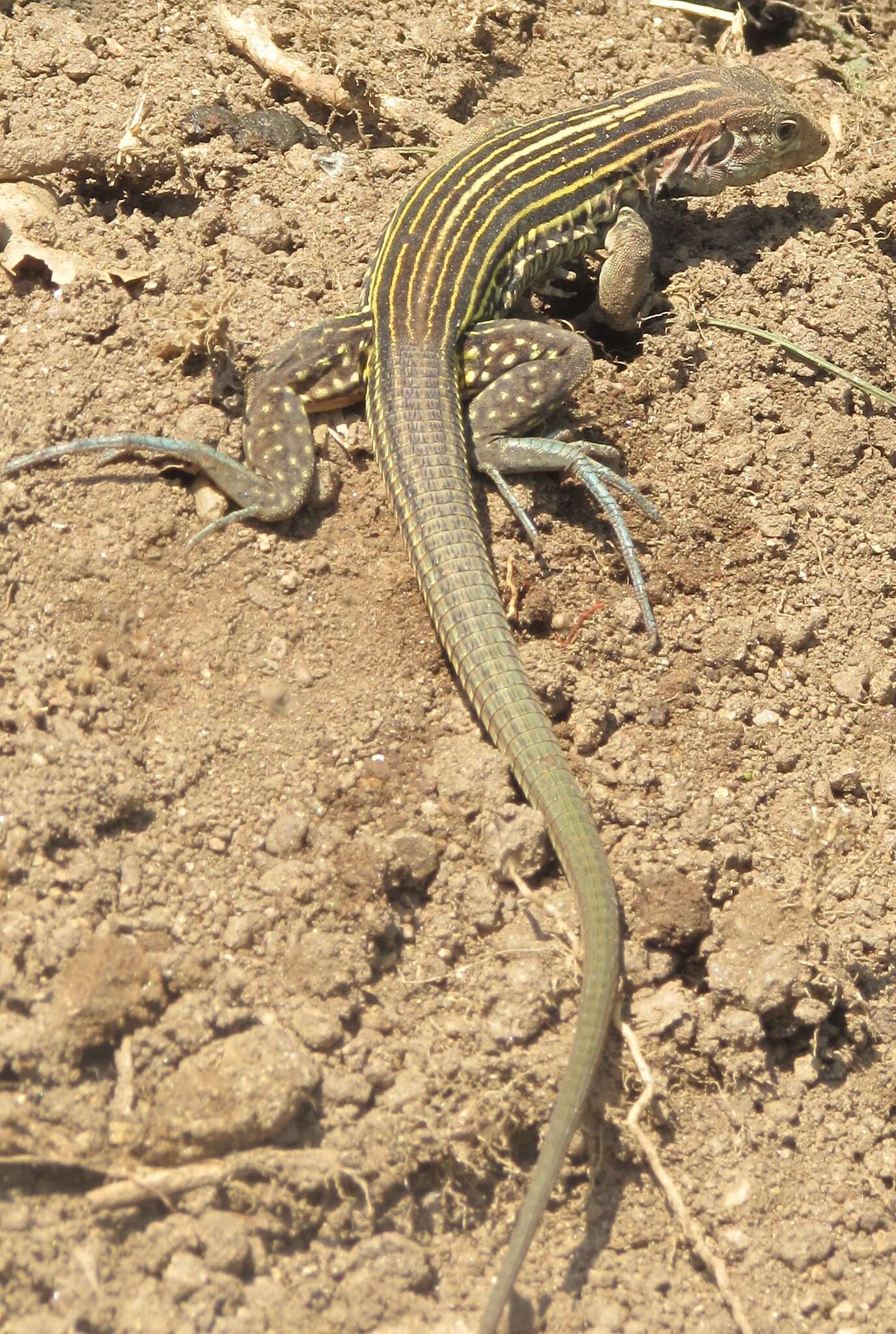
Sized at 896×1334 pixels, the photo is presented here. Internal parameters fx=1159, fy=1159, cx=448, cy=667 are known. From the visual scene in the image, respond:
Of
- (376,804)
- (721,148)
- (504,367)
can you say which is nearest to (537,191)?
(504,367)

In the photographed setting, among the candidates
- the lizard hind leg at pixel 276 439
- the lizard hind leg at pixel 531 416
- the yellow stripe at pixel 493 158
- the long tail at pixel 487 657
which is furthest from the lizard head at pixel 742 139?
the lizard hind leg at pixel 276 439

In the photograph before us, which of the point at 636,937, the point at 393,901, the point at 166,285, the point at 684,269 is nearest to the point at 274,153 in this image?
the point at 166,285

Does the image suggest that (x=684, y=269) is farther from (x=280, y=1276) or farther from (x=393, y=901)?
(x=280, y=1276)

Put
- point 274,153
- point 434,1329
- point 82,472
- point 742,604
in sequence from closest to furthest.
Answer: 1. point 434,1329
2. point 82,472
3. point 742,604
4. point 274,153

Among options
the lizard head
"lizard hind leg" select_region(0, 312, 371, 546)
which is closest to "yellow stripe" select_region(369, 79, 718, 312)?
the lizard head

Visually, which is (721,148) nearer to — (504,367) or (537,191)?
(537,191)
